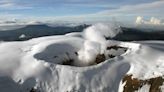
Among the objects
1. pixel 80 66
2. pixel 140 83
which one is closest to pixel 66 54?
pixel 80 66

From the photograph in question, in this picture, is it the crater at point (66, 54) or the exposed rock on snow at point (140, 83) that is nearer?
the exposed rock on snow at point (140, 83)

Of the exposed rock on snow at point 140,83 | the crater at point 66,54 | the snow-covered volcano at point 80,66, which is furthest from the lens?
the crater at point 66,54

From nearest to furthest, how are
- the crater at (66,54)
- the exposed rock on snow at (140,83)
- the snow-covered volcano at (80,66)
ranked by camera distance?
1. the exposed rock on snow at (140,83)
2. the snow-covered volcano at (80,66)
3. the crater at (66,54)

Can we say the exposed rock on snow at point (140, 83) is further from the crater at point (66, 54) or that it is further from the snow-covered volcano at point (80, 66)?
the crater at point (66, 54)

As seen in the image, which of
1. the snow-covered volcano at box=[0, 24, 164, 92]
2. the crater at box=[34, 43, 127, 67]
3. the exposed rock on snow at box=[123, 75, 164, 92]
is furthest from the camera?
the crater at box=[34, 43, 127, 67]

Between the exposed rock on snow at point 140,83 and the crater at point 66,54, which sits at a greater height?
the crater at point 66,54

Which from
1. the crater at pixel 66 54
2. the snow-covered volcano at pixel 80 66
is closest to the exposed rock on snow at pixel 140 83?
the snow-covered volcano at pixel 80 66

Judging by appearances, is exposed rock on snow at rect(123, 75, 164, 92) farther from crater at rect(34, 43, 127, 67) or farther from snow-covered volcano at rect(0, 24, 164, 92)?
crater at rect(34, 43, 127, 67)

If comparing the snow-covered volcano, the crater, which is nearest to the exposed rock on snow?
the snow-covered volcano
